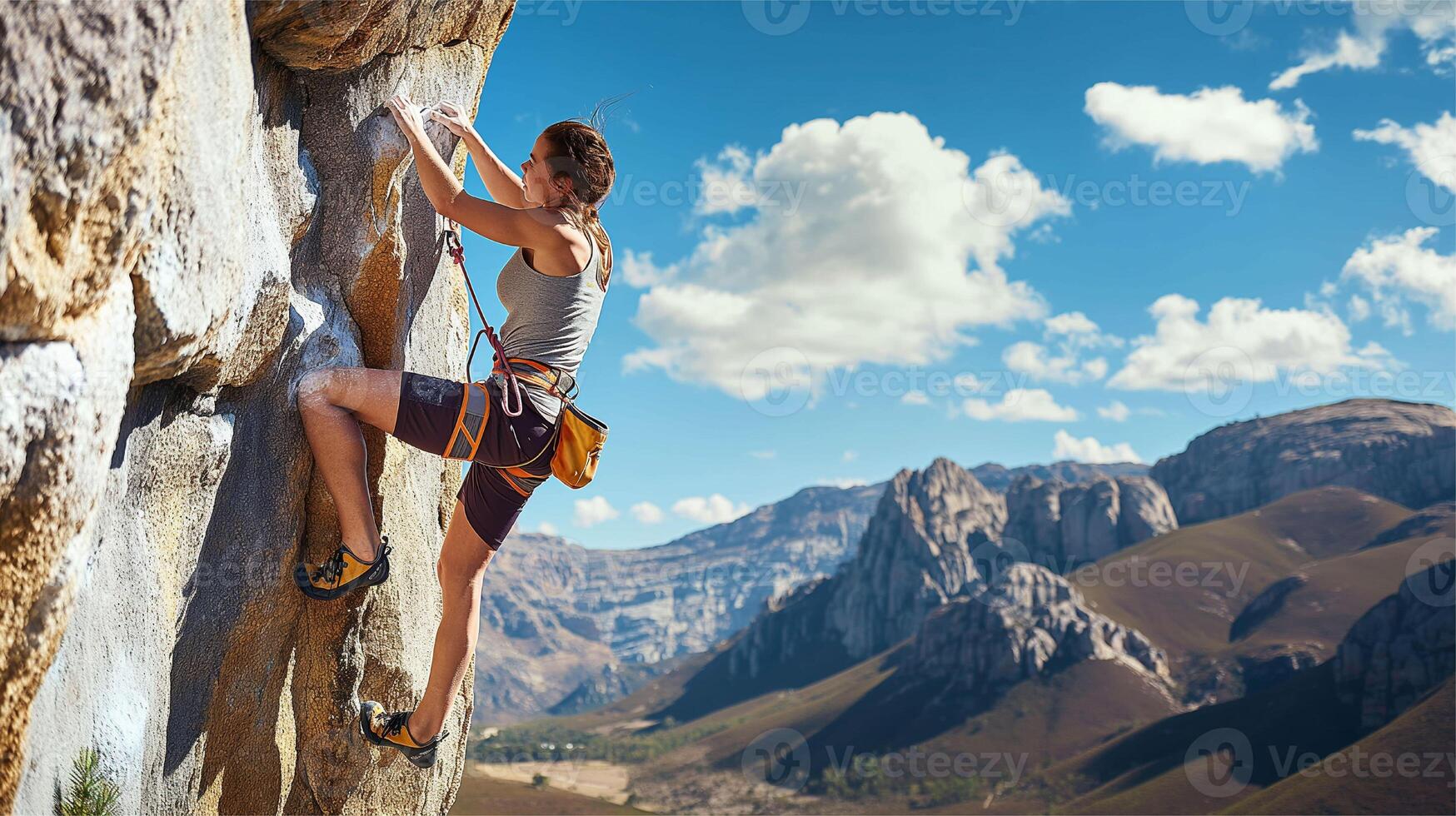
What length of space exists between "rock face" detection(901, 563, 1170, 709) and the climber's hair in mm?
150259

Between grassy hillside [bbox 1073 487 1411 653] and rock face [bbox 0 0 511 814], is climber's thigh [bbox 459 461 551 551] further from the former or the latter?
grassy hillside [bbox 1073 487 1411 653]

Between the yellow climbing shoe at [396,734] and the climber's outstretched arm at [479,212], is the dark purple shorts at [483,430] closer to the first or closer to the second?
the climber's outstretched arm at [479,212]

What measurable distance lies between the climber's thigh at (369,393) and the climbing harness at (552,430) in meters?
0.44

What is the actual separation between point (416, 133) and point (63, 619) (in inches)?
146

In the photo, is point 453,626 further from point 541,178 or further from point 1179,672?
point 1179,672

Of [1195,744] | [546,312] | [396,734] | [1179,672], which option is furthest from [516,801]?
[546,312]

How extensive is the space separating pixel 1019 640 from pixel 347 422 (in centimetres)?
15260

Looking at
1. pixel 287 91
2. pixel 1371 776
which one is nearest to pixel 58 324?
pixel 287 91

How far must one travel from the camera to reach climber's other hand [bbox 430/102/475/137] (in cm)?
699

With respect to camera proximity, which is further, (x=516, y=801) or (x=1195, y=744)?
(x=1195, y=744)

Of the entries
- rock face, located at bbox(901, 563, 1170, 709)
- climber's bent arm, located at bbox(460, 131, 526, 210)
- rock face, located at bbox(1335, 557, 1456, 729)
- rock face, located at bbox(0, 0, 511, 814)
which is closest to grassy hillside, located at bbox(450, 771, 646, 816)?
rock face, located at bbox(901, 563, 1170, 709)

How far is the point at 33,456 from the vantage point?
3.62 m

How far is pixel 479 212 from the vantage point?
5887 mm

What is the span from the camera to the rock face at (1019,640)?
14275cm
